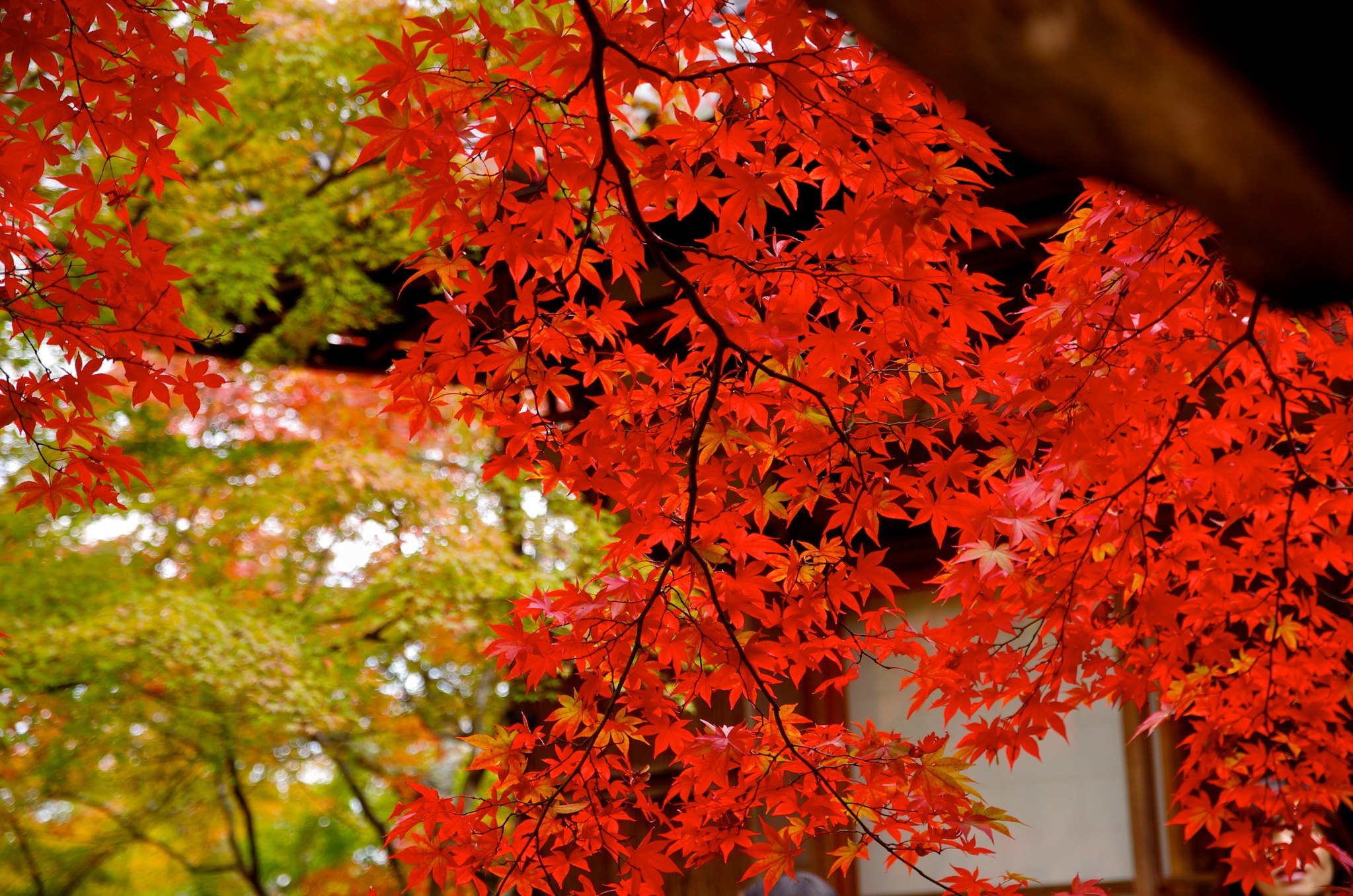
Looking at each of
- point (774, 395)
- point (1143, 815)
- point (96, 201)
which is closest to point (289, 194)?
point (96, 201)

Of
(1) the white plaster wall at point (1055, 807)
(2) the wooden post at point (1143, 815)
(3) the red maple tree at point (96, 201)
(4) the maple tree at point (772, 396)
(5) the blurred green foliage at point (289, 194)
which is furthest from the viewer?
(5) the blurred green foliage at point (289, 194)

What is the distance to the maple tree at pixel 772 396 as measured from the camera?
2361 millimetres

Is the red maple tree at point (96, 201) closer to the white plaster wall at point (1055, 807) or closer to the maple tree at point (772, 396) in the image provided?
the maple tree at point (772, 396)

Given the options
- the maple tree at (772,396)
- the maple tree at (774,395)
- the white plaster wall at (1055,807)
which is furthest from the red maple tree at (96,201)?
the white plaster wall at (1055,807)

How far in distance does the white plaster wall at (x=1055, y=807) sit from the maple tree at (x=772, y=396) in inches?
116

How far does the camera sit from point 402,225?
7.10 m

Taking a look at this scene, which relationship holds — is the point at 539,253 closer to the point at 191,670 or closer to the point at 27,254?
the point at 27,254

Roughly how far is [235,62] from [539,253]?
16.3 ft

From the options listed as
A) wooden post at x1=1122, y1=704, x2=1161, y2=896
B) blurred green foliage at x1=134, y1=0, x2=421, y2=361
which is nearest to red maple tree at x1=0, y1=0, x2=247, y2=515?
blurred green foliage at x1=134, y1=0, x2=421, y2=361

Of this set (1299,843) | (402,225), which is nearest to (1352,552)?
(1299,843)

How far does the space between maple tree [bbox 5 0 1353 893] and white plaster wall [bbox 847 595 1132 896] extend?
294cm

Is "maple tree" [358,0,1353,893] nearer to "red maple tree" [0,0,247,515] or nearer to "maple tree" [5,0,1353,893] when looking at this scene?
"maple tree" [5,0,1353,893]

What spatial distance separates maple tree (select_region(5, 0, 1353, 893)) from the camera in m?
2.36

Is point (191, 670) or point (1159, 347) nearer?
point (1159, 347)
